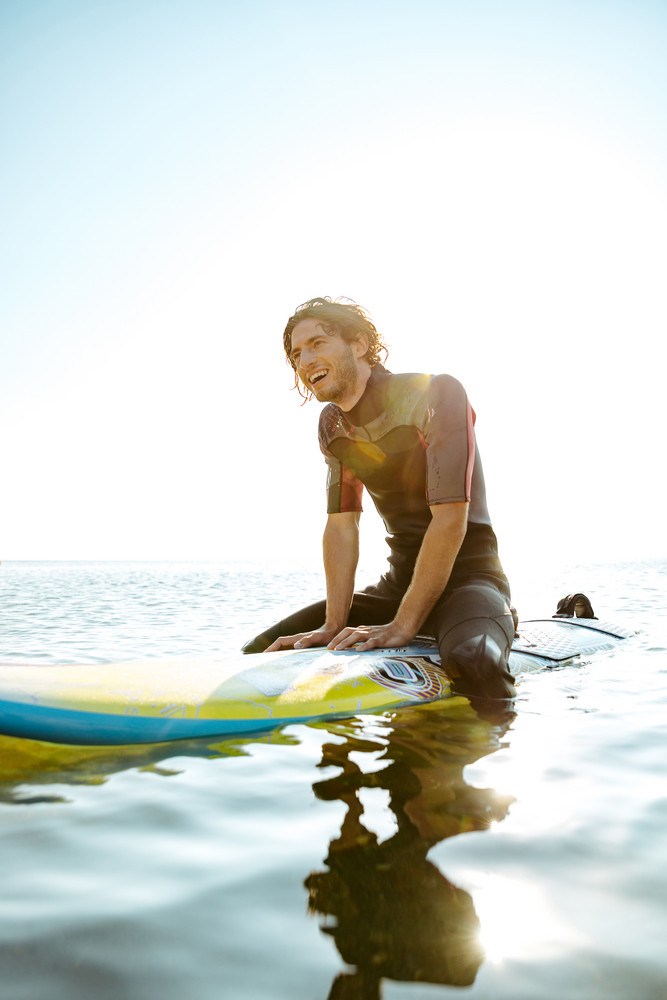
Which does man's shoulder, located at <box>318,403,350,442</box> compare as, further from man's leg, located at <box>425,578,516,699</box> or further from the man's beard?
man's leg, located at <box>425,578,516,699</box>

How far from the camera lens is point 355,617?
12.1 feet

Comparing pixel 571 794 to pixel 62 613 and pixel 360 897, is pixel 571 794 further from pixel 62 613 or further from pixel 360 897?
pixel 62 613

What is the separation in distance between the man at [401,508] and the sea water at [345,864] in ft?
1.57

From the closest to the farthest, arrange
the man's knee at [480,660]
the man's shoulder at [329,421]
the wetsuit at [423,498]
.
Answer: the man's knee at [480,660]
the wetsuit at [423,498]
the man's shoulder at [329,421]

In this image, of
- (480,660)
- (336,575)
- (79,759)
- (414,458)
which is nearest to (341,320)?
(414,458)

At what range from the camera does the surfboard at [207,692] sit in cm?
223

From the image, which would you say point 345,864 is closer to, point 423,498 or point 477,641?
point 477,641

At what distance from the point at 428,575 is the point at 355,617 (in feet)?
2.85

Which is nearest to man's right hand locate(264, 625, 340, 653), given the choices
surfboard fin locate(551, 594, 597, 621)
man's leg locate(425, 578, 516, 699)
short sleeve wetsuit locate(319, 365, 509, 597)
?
short sleeve wetsuit locate(319, 365, 509, 597)

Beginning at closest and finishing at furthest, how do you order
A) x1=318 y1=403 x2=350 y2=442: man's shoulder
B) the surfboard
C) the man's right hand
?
the surfboard
the man's right hand
x1=318 y1=403 x2=350 y2=442: man's shoulder

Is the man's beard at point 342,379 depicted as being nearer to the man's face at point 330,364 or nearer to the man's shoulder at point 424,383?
the man's face at point 330,364

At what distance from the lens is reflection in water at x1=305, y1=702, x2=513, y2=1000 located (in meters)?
1.05

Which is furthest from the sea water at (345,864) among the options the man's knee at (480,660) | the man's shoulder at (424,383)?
the man's shoulder at (424,383)

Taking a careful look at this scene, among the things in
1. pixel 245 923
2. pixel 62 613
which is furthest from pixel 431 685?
pixel 62 613
